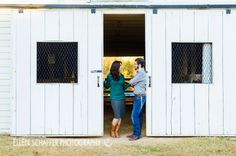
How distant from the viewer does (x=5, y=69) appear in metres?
9.05

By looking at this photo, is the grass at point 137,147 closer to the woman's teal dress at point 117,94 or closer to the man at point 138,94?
the man at point 138,94

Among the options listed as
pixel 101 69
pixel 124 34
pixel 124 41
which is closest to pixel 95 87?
pixel 101 69

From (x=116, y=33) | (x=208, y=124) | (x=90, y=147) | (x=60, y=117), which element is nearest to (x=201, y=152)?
(x=208, y=124)

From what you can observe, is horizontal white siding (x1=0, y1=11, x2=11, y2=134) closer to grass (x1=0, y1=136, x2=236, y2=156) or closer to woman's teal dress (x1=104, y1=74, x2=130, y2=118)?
grass (x1=0, y1=136, x2=236, y2=156)

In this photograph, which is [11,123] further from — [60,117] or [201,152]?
[201,152]

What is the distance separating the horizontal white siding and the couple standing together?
1995 mm

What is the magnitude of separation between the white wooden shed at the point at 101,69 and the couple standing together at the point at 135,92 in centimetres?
15

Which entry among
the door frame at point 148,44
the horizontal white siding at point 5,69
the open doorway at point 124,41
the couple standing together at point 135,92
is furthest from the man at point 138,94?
the horizontal white siding at point 5,69

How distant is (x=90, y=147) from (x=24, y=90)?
181 centimetres

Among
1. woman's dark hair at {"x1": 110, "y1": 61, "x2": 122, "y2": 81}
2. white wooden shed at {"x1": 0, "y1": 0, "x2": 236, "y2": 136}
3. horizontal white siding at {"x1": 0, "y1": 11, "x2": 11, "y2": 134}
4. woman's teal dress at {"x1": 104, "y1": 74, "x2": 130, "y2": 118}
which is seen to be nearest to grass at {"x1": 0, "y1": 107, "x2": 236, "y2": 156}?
white wooden shed at {"x1": 0, "y1": 0, "x2": 236, "y2": 136}

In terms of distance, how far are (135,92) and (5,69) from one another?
2661mm

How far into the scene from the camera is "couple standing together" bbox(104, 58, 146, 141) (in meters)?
8.70

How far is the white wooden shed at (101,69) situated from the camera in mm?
8742

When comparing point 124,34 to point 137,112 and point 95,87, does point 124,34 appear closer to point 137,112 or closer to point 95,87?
point 95,87
